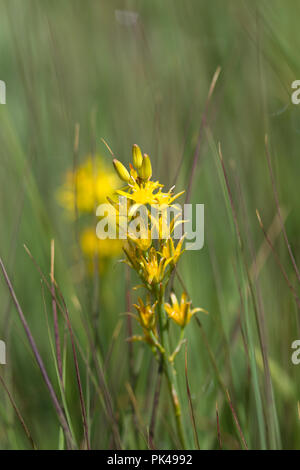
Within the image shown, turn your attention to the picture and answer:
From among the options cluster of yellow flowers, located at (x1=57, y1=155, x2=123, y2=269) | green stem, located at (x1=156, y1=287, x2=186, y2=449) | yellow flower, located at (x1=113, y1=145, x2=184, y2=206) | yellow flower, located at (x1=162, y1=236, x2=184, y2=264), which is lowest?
green stem, located at (x1=156, y1=287, x2=186, y2=449)

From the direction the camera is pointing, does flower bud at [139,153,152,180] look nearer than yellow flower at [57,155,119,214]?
Yes

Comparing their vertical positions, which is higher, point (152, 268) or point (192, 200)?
point (192, 200)

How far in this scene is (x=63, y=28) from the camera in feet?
8.15

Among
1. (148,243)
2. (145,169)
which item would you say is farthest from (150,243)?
(145,169)

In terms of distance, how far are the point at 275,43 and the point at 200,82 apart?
0.56 meters

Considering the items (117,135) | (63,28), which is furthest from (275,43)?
(63,28)

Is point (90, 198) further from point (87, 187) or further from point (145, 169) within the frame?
point (145, 169)

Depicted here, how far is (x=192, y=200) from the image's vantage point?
1.62 m

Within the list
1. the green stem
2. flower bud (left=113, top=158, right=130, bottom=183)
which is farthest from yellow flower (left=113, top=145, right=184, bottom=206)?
the green stem

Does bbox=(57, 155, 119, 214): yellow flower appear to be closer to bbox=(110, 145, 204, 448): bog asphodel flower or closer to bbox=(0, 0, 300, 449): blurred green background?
bbox=(0, 0, 300, 449): blurred green background

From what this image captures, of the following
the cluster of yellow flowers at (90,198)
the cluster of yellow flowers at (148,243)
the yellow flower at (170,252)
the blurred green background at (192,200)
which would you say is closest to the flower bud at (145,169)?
the cluster of yellow flowers at (148,243)

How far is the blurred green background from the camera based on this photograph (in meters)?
1.11

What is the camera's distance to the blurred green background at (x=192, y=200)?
3.64 feet
